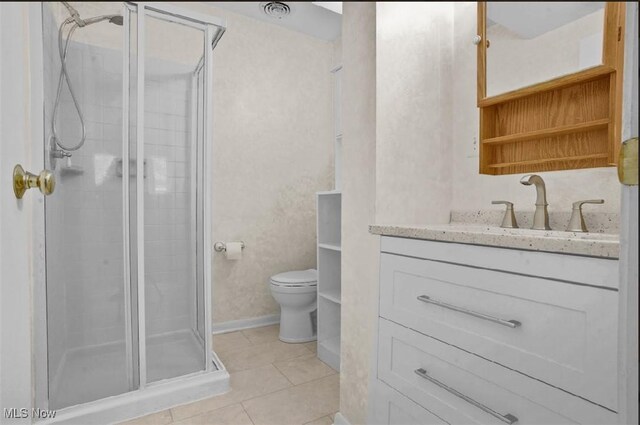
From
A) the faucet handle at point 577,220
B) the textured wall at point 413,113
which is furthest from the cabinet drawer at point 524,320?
the faucet handle at point 577,220

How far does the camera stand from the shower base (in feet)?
4.01

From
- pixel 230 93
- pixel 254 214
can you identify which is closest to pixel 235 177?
pixel 254 214

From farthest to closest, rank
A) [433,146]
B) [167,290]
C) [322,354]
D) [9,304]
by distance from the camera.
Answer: [322,354]
[167,290]
[433,146]
[9,304]

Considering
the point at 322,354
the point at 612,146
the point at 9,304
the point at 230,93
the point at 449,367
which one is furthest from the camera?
the point at 230,93

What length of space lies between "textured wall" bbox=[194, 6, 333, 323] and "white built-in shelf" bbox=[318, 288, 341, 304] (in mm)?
610

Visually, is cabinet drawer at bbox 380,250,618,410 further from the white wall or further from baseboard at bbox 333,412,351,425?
the white wall

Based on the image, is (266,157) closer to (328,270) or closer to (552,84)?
(328,270)

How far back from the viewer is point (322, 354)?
1812 millimetres

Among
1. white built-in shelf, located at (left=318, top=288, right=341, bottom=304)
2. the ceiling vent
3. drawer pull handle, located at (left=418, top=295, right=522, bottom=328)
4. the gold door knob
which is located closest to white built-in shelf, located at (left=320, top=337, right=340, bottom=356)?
white built-in shelf, located at (left=318, top=288, right=341, bottom=304)

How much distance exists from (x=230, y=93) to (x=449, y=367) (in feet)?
6.69

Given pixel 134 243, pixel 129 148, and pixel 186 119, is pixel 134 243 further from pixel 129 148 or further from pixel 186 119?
pixel 186 119

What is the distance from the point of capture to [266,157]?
2.37 m

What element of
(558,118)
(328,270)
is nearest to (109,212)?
(328,270)

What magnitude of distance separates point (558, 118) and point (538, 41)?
0.87 ft
